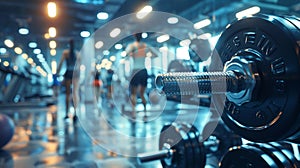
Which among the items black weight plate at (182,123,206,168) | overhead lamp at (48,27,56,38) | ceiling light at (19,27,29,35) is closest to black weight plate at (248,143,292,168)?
black weight plate at (182,123,206,168)

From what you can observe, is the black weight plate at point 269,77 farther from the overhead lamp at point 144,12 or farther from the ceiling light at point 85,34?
the ceiling light at point 85,34

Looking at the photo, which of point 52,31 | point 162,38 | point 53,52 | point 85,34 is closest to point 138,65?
point 162,38

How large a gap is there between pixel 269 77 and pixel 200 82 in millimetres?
140

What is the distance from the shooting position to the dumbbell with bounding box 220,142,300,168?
0.56 m

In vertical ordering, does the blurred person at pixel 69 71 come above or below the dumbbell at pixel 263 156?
above

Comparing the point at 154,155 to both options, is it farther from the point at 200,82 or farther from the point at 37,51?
the point at 37,51

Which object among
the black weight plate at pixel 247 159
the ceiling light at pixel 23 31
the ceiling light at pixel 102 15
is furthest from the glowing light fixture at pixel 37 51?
the black weight plate at pixel 247 159

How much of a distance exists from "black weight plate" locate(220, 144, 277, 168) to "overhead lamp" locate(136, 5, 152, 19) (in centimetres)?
254

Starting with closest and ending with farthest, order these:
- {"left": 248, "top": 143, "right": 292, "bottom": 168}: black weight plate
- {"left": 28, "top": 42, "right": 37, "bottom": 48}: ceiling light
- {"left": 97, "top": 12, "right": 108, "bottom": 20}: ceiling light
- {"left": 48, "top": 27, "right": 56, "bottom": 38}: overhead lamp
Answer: {"left": 248, "top": 143, "right": 292, "bottom": 168}: black weight plate, {"left": 97, "top": 12, "right": 108, "bottom": 20}: ceiling light, {"left": 28, "top": 42, "right": 37, "bottom": 48}: ceiling light, {"left": 48, "top": 27, "right": 56, "bottom": 38}: overhead lamp

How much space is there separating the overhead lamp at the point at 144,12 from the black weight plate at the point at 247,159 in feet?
8.33

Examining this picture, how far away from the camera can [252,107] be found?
0.54 metres

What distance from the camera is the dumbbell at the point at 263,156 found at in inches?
22.2

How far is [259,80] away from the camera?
0.51 metres

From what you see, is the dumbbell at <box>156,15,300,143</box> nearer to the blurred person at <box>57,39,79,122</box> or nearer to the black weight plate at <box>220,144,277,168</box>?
the black weight plate at <box>220,144,277,168</box>
